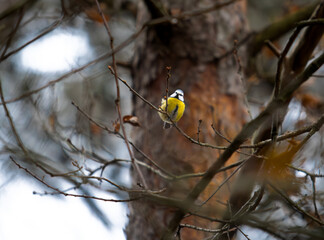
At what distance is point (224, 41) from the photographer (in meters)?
3.26

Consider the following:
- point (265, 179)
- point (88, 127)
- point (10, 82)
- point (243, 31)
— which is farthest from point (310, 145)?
point (10, 82)

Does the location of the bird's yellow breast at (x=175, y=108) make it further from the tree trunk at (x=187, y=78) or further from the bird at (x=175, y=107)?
the tree trunk at (x=187, y=78)

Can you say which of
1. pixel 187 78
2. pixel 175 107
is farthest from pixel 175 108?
pixel 187 78

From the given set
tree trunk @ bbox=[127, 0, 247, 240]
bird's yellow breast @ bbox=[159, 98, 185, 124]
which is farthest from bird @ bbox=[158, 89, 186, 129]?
tree trunk @ bbox=[127, 0, 247, 240]

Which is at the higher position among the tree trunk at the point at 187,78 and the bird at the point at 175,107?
the tree trunk at the point at 187,78

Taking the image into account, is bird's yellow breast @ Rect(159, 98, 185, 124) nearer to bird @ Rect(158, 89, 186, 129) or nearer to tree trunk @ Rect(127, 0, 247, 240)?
bird @ Rect(158, 89, 186, 129)

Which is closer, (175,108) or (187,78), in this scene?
(175,108)

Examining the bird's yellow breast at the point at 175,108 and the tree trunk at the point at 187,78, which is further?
the tree trunk at the point at 187,78

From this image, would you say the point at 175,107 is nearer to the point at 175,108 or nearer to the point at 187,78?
the point at 175,108

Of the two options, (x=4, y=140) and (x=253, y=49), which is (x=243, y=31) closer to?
(x=253, y=49)

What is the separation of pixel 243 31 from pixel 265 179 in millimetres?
2198

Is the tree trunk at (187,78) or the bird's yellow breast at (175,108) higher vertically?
the tree trunk at (187,78)

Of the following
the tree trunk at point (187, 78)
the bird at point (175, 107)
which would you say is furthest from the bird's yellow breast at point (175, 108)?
the tree trunk at point (187, 78)

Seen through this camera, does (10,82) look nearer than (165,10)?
No
